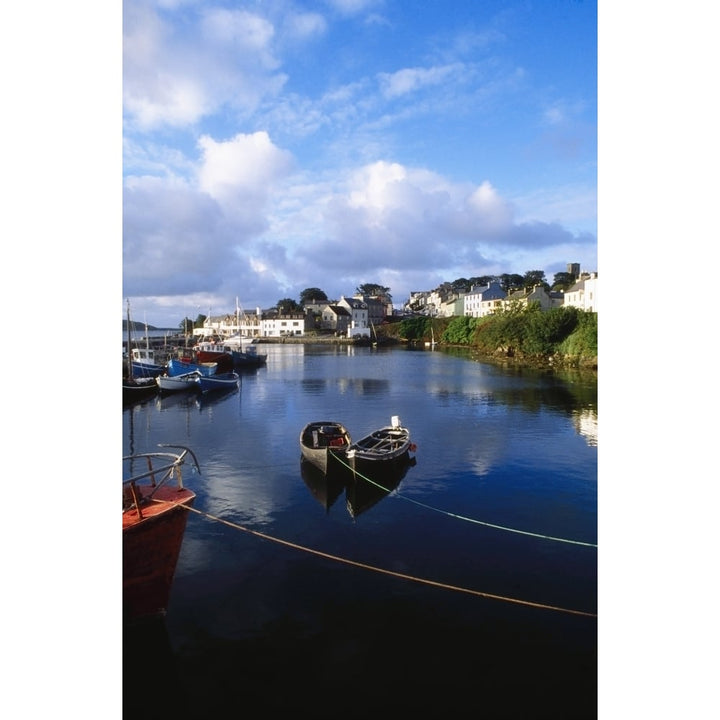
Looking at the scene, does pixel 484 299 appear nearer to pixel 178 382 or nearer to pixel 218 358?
pixel 218 358

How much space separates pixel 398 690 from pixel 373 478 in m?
5.57

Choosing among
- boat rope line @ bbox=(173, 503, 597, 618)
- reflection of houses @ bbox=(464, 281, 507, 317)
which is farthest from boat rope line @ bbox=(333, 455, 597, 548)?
reflection of houses @ bbox=(464, 281, 507, 317)

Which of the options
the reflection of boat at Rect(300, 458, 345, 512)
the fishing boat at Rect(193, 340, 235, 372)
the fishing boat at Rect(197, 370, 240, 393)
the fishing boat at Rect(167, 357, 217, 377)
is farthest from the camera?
the fishing boat at Rect(193, 340, 235, 372)

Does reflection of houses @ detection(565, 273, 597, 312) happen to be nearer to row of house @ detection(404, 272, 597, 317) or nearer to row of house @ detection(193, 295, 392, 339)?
row of house @ detection(404, 272, 597, 317)

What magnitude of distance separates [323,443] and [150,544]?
6.32 metres

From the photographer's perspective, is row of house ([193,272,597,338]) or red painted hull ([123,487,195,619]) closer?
red painted hull ([123,487,195,619])

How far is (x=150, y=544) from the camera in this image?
4.92 m

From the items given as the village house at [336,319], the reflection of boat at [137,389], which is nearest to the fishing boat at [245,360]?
the reflection of boat at [137,389]

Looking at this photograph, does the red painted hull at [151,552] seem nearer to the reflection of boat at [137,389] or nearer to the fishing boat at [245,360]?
the reflection of boat at [137,389]

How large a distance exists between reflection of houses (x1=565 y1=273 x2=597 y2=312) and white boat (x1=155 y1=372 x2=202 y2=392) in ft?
72.4

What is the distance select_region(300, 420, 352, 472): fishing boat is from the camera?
32.1ft

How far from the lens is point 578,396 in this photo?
1970cm

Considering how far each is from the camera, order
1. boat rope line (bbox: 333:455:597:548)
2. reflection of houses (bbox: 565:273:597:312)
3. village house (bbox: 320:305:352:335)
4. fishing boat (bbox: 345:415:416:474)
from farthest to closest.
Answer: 1. village house (bbox: 320:305:352:335)
2. reflection of houses (bbox: 565:273:597:312)
3. fishing boat (bbox: 345:415:416:474)
4. boat rope line (bbox: 333:455:597:548)
